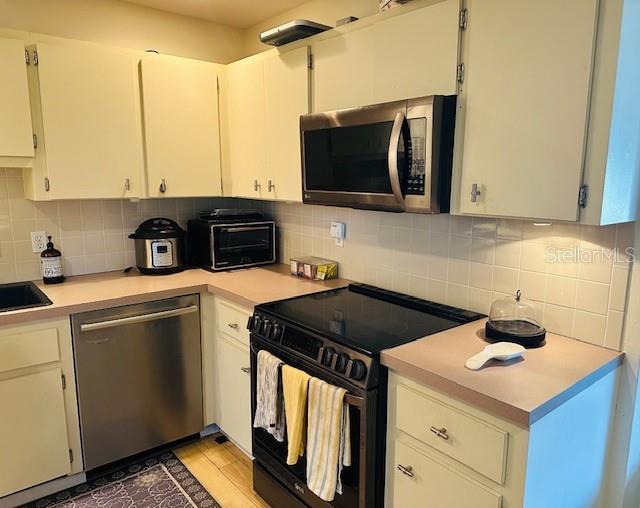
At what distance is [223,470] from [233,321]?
0.80 meters

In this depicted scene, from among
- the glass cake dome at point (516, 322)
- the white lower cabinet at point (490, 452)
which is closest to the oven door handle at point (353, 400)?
the white lower cabinet at point (490, 452)

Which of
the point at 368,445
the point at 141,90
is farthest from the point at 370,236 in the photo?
the point at 141,90

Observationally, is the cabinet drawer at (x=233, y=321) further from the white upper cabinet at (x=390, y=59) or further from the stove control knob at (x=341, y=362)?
the white upper cabinet at (x=390, y=59)

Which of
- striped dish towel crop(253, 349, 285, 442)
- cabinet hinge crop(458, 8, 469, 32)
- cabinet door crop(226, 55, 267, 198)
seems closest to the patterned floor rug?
striped dish towel crop(253, 349, 285, 442)

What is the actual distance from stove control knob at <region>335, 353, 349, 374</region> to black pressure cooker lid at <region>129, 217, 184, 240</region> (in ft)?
5.00

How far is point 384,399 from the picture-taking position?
5.15ft

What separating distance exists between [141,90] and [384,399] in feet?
6.74

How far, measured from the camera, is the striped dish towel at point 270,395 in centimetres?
186

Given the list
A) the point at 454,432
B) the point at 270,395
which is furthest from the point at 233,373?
the point at 454,432

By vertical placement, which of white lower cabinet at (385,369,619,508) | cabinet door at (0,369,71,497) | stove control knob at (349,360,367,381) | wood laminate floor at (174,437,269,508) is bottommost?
wood laminate floor at (174,437,269,508)

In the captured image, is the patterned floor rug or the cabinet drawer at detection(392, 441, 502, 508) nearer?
the cabinet drawer at detection(392, 441, 502, 508)

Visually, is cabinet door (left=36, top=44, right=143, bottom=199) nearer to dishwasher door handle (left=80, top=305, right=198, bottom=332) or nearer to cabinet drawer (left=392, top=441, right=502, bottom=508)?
dishwasher door handle (left=80, top=305, right=198, bottom=332)

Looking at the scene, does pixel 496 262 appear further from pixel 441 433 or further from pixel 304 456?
pixel 304 456

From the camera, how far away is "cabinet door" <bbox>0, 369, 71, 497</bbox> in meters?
2.04
